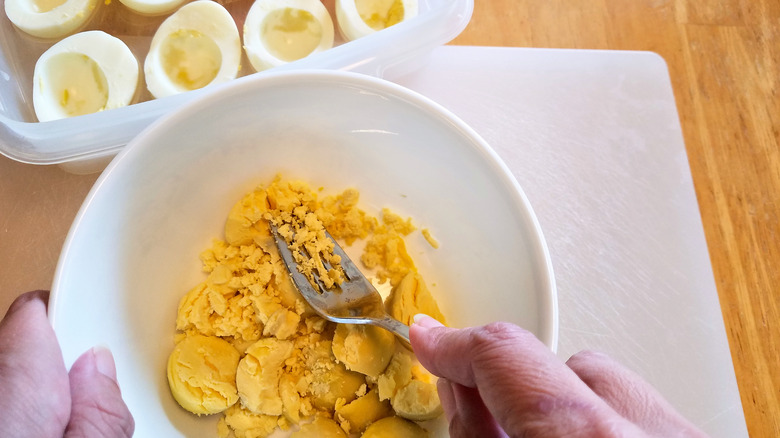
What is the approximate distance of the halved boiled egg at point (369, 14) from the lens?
91 centimetres

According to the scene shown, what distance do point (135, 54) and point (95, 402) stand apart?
0.62 metres

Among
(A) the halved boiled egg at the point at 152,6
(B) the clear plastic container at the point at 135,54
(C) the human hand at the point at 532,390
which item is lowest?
(C) the human hand at the point at 532,390

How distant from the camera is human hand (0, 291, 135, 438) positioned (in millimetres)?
485

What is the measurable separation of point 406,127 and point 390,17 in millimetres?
299

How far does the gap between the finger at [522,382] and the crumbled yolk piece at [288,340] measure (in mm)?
195

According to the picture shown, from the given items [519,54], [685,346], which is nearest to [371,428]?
[685,346]

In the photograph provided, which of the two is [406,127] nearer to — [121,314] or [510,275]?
[510,275]

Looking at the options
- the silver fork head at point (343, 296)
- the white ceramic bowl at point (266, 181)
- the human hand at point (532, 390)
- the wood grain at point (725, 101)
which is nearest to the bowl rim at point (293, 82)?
the white ceramic bowl at point (266, 181)

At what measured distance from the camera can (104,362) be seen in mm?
614

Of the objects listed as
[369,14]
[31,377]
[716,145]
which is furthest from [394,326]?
[716,145]

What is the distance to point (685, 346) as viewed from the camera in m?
0.84

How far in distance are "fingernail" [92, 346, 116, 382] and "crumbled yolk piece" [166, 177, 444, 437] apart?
88 mm

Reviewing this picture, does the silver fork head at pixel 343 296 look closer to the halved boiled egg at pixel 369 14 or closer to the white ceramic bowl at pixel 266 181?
the white ceramic bowl at pixel 266 181

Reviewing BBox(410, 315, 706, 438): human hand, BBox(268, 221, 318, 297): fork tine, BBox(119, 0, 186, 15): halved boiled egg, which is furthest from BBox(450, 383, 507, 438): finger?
BBox(119, 0, 186, 15): halved boiled egg
